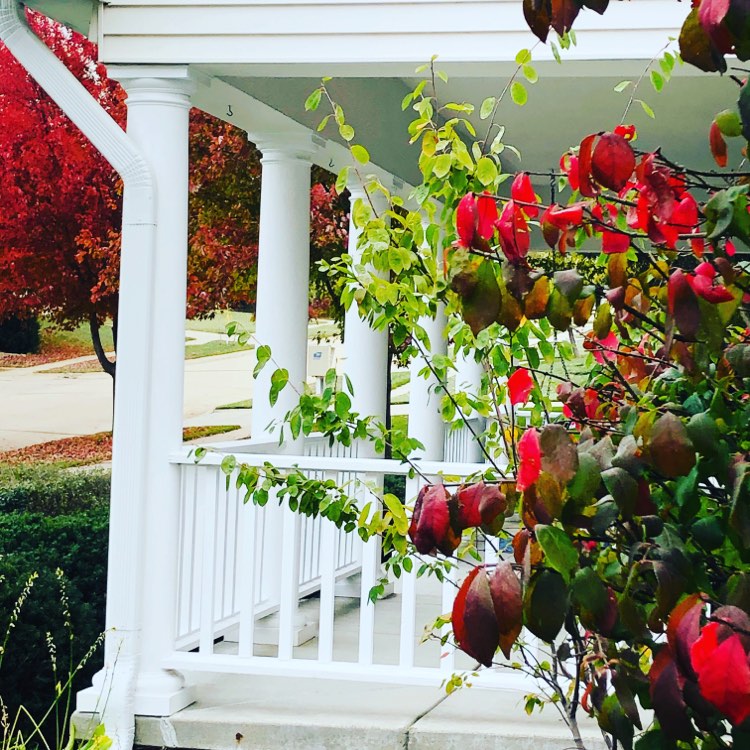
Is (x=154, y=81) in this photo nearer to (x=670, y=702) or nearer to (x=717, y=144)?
(x=717, y=144)

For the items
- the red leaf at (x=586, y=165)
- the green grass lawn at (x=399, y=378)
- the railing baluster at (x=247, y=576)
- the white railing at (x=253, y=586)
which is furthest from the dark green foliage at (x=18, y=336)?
the red leaf at (x=586, y=165)

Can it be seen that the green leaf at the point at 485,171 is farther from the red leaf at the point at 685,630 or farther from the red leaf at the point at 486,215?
the red leaf at the point at 685,630

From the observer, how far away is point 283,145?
18.1 feet

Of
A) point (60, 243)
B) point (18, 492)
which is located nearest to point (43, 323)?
point (60, 243)

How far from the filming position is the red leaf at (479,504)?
1.55 meters

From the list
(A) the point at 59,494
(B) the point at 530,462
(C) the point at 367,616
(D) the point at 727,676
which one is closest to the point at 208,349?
(A) the point at 59,494

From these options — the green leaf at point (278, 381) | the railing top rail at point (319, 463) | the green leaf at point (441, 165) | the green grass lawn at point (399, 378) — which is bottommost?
the railing top rail at point (319, 463)

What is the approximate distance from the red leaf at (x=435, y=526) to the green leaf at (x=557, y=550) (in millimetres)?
353

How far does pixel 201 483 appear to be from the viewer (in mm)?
4457

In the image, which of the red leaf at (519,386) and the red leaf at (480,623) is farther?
the red leaf at (519,386)

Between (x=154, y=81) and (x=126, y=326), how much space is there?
94cm

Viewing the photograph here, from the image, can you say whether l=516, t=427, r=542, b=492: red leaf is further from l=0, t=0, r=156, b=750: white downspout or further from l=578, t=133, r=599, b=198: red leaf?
l=0, t=0, r=156, b=750: white downspout

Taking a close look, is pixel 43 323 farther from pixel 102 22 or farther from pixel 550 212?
pixel 550 212

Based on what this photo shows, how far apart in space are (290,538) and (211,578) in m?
0.36
